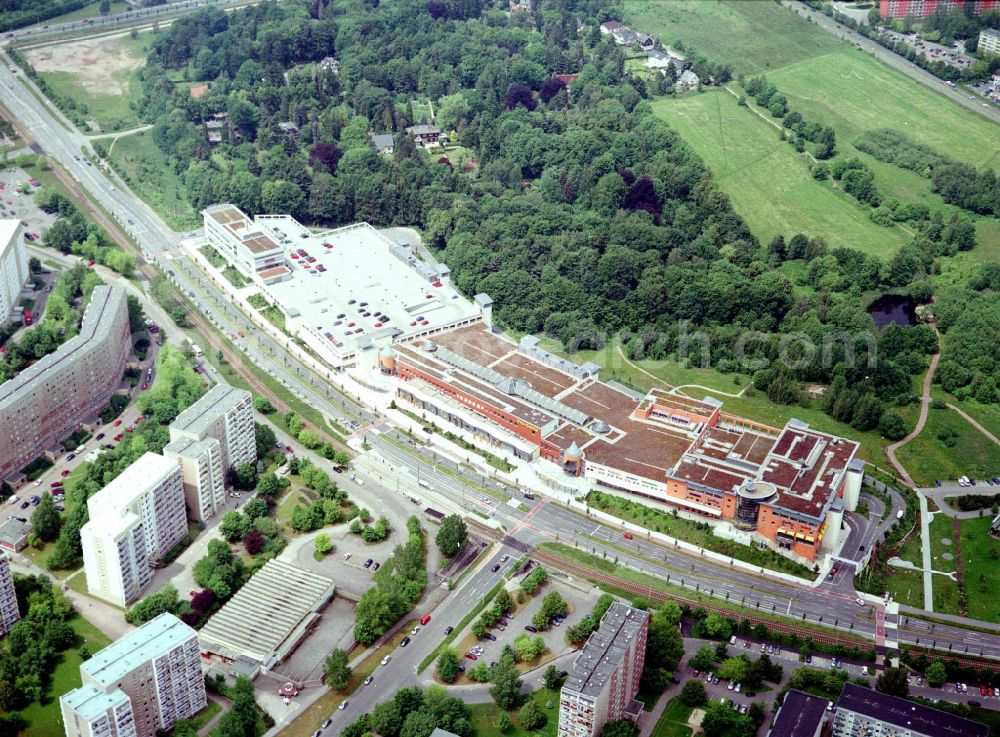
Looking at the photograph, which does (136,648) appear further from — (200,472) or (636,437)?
(636,437)

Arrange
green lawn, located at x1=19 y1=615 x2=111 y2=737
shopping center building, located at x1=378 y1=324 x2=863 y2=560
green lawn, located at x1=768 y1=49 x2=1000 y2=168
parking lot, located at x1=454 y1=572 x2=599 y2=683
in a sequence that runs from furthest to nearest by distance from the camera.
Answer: green lawn, located at x1=768 y1=49 x2=1000 y2=168
shopping center building, located at x1=378 y1=324 x2=863 y2=560
parking lot, located at x1=454 y1=572 x2=599 y2=683
green lawn, located at x1=19 y1=615 x2=111 y2=737

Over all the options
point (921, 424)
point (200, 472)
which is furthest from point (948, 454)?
point (200, 472)

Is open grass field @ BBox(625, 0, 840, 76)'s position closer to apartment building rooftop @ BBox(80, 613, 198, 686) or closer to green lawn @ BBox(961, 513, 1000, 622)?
green lawn @ BBox(961, 513, 1000, 622)

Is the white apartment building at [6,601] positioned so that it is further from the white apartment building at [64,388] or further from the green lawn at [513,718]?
the green lawn at [513,718]

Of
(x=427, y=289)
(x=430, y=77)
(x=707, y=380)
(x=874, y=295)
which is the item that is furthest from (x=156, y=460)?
(x=430, y=77)

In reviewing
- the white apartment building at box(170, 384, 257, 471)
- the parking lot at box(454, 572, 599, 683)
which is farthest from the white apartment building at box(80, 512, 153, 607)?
the parking lot at box(454, 572, 599, 683)

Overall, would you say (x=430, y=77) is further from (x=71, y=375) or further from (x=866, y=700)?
(x=866, y=700)

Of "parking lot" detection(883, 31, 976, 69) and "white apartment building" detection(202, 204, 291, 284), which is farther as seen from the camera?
"parking lot" detection(883, 31, 976, 69)
